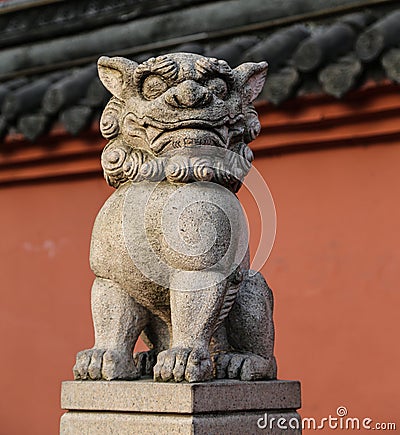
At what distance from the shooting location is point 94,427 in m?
3.74

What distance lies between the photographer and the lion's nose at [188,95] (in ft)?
12.3

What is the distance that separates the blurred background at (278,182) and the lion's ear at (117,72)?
6.33 ft

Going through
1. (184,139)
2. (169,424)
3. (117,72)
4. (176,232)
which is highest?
(117,72)

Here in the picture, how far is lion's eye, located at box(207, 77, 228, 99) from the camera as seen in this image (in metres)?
3.84

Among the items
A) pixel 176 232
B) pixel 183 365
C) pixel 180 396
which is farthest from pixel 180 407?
pixel 176 232

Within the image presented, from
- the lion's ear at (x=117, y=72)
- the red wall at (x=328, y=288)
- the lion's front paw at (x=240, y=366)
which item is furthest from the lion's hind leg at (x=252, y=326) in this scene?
the red wall at (x=328, y=288)

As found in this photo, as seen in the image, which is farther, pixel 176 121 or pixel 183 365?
pixel 176 121

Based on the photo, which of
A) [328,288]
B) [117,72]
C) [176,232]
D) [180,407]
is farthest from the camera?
[328,288]

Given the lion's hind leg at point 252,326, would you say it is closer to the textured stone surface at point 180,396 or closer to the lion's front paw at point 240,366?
the lion's front paw at point 240,366

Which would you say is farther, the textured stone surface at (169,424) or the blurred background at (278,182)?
the blurred background at (278,182)

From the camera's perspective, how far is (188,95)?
3742 mm

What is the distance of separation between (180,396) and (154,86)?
1130mm

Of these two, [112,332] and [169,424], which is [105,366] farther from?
[169,424]

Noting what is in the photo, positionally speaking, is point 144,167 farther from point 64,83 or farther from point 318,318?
point 64,83
